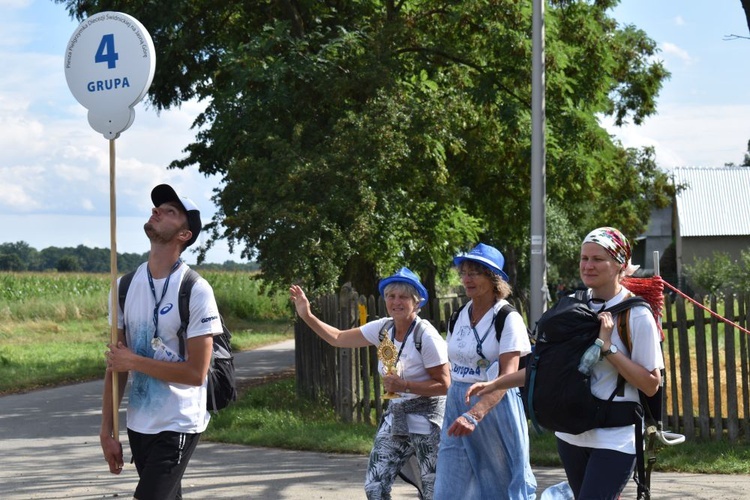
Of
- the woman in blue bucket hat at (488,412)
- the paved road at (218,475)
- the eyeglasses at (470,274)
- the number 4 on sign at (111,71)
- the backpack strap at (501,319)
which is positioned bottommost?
the paved road at (218,475)

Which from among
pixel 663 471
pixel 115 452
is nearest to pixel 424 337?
pixel 115 452

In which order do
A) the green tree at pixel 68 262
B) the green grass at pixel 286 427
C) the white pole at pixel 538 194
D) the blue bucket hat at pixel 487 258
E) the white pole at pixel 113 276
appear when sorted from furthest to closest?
the green tree at pixel 68 262 → the white pole at pixel 538 194 → the green grass at pixel 286 427 → the blue bucket hat at pixel 487 258 → the white pole at pixel 113 276

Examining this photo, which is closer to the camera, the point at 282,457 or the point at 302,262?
the point at 282,457

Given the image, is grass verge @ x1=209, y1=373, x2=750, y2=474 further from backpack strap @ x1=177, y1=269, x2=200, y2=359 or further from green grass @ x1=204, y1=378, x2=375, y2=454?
backpack strap @ x1=177, y1=269, x2=200, y2=359

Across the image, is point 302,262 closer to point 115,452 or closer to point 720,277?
point 115,452

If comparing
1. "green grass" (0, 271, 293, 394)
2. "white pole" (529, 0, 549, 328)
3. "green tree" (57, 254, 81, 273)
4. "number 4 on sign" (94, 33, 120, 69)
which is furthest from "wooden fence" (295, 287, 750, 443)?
"green tree" (57, 254, 81, 273)

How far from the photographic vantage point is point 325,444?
34.2ft

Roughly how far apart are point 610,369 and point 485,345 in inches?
38.4

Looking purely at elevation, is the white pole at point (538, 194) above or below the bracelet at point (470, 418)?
above

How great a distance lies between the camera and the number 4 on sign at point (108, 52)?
16.4 feet

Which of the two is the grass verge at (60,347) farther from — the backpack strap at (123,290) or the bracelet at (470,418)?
the bracelet at (470,418)

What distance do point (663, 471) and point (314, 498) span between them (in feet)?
10.8

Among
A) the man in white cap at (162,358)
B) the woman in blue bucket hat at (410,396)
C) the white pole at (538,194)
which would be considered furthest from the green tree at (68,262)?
the man in white cap at (162,358)

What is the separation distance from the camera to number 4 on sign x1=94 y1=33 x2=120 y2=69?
4.99 m
